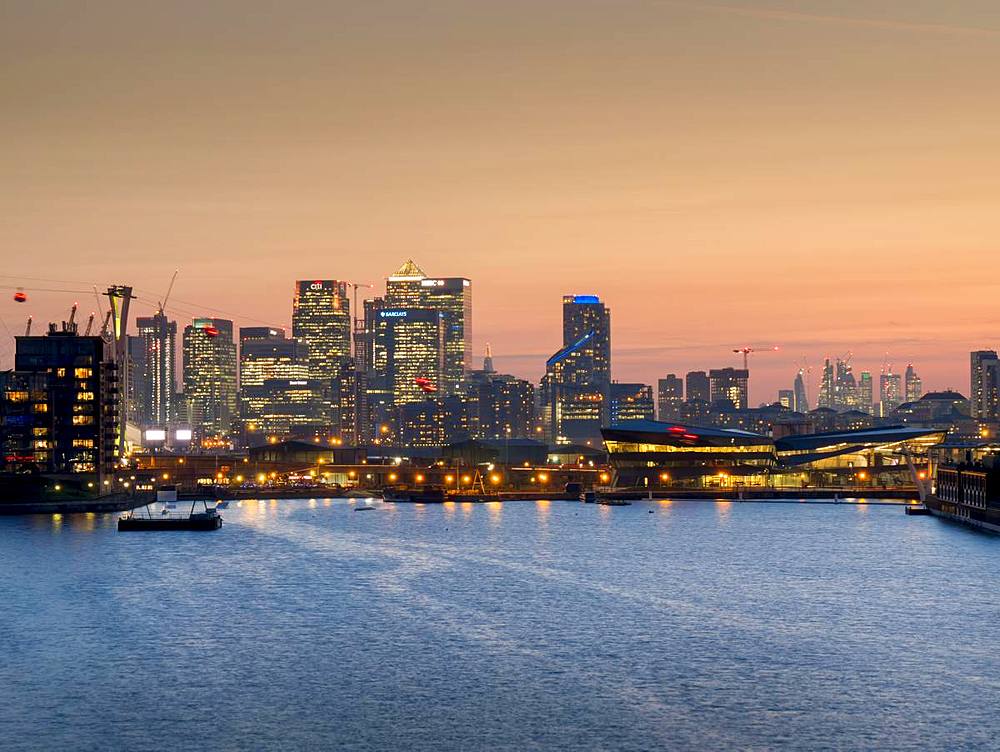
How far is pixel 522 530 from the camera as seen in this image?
5960 inches

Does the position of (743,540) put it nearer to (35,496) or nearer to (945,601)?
(945,601)

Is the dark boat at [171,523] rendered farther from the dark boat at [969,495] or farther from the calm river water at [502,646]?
the dark boat at [969,495]

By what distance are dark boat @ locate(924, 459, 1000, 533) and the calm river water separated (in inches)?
514

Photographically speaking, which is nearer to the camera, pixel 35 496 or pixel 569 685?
pixel 569 685

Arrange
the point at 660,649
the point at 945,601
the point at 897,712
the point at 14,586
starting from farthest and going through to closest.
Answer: the point at 14,586 < the point at 945,601 < the point at 660,649 < the point at 897,712

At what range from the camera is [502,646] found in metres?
72.9

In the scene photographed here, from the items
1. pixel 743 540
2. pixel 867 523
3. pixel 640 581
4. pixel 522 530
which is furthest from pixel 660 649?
pixel 867 523

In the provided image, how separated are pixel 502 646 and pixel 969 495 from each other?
99.5 meters

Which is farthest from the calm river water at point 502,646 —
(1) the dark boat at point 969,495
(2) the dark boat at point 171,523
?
(2) the dark boat at point 171,523

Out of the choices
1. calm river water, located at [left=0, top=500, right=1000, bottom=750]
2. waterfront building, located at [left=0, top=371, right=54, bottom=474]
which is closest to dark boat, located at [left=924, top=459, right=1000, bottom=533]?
calm river water, located at [left=0, top=500, right=1000, bottom=750]

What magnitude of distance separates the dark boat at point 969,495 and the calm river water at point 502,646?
514 inches

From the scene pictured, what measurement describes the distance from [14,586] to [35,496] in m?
92.5

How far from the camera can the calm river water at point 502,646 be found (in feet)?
183

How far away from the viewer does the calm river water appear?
183 ft
